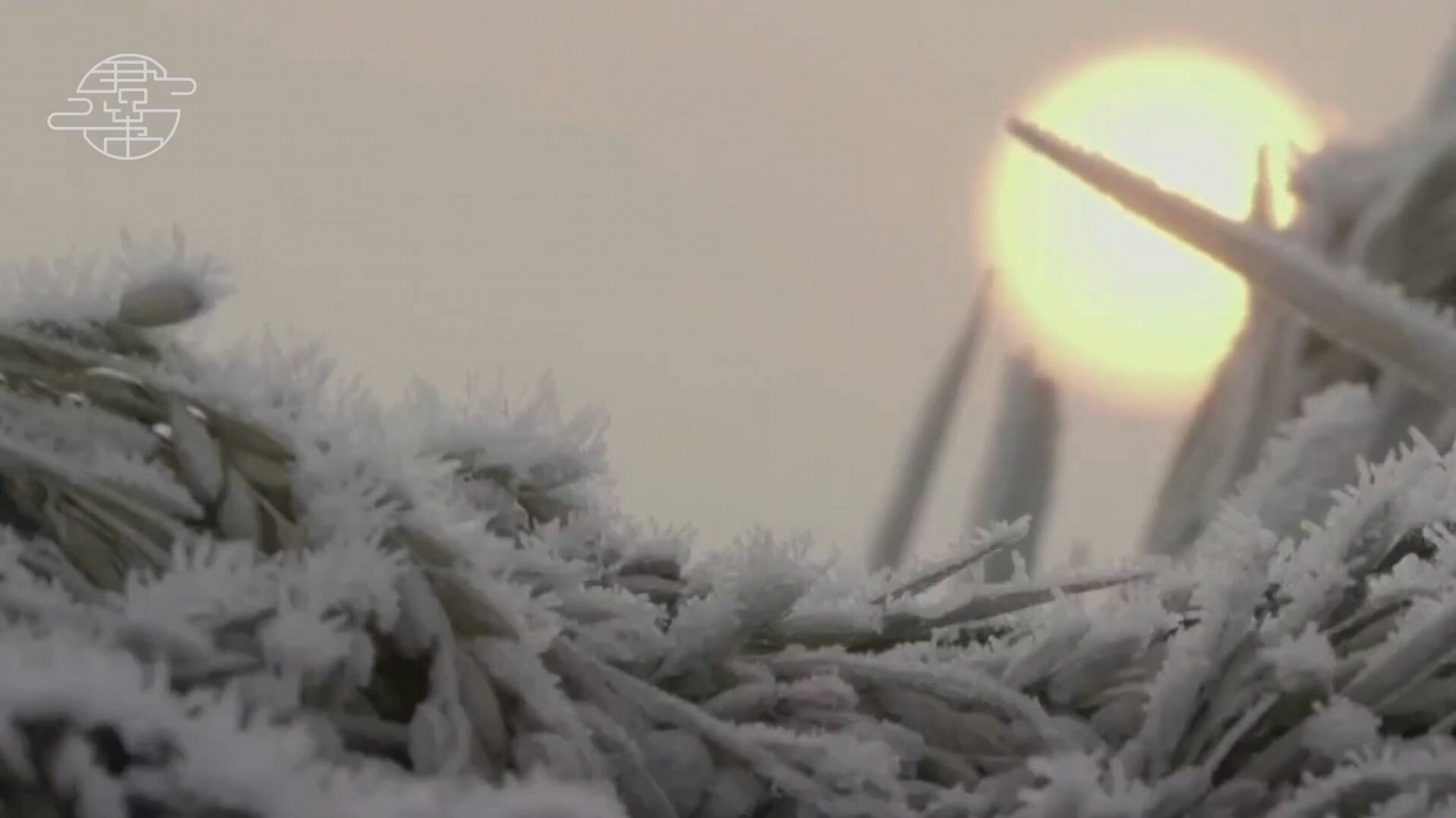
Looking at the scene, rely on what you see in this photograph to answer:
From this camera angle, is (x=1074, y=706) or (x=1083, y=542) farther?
(x=1083, y=542)

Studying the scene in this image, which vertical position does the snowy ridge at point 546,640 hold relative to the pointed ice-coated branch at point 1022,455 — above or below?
below

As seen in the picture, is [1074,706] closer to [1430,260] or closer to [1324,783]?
[1324,783]

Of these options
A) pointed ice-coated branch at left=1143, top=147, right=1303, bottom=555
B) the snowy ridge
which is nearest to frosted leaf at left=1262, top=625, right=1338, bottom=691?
the snowy ridge

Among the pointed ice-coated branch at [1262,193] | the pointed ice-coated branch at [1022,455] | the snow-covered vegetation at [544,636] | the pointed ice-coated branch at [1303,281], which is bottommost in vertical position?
the snow-covered vegetation at [544,636]

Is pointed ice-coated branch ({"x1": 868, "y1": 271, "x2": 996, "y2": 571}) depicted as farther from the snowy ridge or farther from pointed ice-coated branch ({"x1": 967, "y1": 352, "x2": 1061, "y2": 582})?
the snowy ridge

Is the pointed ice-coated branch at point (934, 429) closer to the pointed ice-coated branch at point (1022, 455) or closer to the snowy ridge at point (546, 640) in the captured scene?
the pointed ice-coated branch at point (1022, 455)

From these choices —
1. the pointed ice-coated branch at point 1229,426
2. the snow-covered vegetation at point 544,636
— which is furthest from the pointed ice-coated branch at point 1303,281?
the pointed ice-coated branch at point 1229,426

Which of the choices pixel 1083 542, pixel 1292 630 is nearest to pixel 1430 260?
pixel 1083 542

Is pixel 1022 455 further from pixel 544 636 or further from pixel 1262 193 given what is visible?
pixel 544 636
